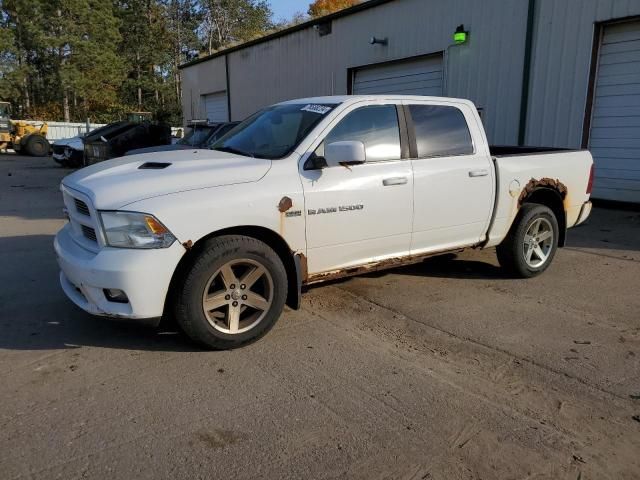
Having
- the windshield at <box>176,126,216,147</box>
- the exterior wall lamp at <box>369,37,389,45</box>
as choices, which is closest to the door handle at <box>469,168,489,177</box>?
the windshield at <box>176,126,216,147</box>

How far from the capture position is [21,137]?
1186 inches

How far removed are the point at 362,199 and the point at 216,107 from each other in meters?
23.0

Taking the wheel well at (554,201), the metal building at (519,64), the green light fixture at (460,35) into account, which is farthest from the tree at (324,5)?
the wheel well at (554,201)

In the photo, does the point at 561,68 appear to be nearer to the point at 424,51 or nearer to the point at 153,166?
the point at 424,51

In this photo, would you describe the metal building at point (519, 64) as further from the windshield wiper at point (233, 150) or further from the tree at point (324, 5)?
the tree at point (324, 5)

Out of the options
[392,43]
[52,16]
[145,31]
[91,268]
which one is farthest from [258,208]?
[145,31]

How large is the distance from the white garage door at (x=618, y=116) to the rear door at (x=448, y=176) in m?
6.46

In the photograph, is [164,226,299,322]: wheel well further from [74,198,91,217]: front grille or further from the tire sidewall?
the tire sidewall

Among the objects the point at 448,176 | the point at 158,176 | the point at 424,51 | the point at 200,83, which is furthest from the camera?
the point at 200,83

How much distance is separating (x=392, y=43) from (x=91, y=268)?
41.6 ft

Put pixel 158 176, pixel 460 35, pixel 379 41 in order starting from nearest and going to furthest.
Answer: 1. pixel 158 176
2. pixel 460 35
3. pixel 379 41

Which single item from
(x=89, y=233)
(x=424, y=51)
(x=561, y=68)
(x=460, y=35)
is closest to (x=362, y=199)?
(x=89, y=233)

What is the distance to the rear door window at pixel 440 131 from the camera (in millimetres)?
4797

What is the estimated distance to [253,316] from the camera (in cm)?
392
